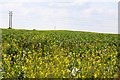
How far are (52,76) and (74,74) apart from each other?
449mm

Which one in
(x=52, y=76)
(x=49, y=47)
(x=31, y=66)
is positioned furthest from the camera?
(x=49, y=47)

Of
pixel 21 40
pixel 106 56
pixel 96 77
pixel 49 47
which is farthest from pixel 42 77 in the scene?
pixel 21 40

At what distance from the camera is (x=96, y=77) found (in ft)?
14.7

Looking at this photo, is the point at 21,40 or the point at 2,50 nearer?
the point at 2,50

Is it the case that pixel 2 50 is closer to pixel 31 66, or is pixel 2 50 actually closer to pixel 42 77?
pixel 31 66

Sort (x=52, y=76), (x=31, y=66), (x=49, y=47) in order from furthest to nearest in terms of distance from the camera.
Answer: (x=49, y=47)
(x=31, y=66)
(x=52, y=76)

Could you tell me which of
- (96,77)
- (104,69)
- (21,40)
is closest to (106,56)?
(104,69)

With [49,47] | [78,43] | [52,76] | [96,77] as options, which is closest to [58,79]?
[52,76]

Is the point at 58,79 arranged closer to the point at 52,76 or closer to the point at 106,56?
the point at 52,76

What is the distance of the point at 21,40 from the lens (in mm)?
8391

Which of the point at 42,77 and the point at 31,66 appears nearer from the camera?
the point at 42,77

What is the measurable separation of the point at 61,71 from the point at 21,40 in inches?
163

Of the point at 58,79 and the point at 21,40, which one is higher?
the point at 21,40

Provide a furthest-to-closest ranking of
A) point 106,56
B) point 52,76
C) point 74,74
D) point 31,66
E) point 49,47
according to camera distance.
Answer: point 49,47
point 106,56
point 31,66
point 74,74
point 52,76
